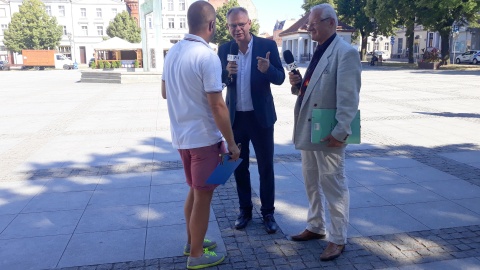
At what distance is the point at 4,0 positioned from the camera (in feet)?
198

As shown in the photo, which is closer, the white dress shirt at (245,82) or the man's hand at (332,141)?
the man's hand at (332,141)

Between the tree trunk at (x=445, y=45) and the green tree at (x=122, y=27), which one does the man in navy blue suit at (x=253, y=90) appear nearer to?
the tree trunk at (x=445, y=45)

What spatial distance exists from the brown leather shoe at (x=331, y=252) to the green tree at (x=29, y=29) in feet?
193

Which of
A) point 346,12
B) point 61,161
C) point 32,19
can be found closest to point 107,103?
point 61,161

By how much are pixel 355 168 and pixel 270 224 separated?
7.77ft

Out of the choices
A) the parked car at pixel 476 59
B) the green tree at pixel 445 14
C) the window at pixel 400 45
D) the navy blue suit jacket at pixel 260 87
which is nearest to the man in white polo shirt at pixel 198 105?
the navy blue suit jacket at pixel 260 87

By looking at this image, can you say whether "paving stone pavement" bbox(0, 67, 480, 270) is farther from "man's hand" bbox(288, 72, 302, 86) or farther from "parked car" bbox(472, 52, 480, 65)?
"parked car" bbox(472, 52, 480, 65)

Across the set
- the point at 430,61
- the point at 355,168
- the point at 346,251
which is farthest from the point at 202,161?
the point at 430,61

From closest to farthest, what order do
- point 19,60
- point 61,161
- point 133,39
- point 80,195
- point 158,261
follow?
point 158,261 → point 80,195 → point 61,161 → point 19,60 → point 133,39

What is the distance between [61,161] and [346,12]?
43715 mm

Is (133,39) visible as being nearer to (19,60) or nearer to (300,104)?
(19,60)

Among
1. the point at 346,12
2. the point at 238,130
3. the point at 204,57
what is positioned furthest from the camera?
the point at 346,12

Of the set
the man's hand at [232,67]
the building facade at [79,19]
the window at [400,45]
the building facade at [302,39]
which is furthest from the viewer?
the window at [400,45]

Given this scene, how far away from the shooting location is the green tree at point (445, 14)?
92.7ft
